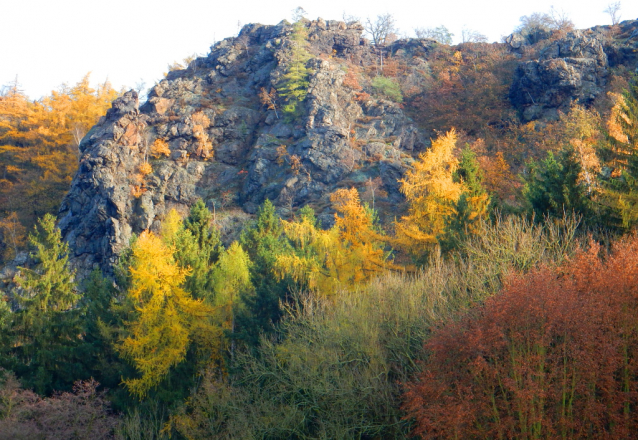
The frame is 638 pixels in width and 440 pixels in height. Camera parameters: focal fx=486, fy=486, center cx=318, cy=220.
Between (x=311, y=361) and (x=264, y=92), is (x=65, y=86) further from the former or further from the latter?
(x=311, y=361)

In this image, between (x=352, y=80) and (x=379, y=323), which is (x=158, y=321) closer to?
(x=379, y=323)

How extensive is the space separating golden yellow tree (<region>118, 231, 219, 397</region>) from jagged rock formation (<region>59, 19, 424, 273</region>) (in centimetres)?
2119

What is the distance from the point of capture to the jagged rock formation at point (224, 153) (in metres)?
49.4

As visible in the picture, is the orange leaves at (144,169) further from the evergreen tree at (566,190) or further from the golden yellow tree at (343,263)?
the evergreen tree at (566,190)

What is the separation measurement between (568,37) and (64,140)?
208ft

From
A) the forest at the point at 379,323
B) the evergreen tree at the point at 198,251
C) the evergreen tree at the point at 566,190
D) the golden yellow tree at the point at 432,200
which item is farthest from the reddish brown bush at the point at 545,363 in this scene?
the evergreen tree at the point at 198,251

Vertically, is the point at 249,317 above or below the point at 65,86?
below

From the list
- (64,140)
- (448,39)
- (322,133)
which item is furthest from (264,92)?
(448,39)

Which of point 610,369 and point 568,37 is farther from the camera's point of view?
point 568,37

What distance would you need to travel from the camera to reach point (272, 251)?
29609 millimetres

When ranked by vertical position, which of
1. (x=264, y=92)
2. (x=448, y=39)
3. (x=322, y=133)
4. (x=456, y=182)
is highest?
(x=448, y=39)

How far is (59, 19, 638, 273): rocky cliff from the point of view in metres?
A: 49.6

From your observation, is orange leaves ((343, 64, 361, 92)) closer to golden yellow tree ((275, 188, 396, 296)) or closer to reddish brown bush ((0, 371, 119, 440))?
golden yellow tree ((275, 188, 396, 296))

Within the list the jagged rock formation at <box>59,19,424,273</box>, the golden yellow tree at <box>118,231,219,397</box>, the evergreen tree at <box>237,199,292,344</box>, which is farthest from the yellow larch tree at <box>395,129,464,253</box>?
the jagged rock formation at <box>59,19,424,273</box>
